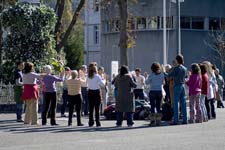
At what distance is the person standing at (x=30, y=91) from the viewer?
22250 millimetres

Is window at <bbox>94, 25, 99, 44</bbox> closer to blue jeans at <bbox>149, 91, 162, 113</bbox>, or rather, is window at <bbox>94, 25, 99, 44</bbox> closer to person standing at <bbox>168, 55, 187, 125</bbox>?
person standing at <bbox>168, 55, 187, 125</bbox>

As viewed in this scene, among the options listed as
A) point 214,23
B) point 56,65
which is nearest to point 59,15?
point 56,65

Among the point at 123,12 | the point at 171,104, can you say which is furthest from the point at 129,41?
the point at 171,104

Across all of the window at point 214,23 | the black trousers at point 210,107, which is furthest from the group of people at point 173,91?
the window at point 214,23

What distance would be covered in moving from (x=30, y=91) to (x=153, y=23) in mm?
35684

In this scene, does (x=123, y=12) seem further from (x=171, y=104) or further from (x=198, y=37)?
(x=198, y=37)

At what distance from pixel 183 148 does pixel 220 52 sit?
4123 centimetres

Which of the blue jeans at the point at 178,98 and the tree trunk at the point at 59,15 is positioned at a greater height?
the tree trunk at the point at 59,15

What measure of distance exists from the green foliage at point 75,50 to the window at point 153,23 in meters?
10.8

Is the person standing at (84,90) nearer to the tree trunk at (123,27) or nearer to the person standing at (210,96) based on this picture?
the person standing at (210,96)

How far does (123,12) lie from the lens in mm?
37000

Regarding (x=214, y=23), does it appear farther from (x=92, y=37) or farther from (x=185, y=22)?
(x=92, y=37)

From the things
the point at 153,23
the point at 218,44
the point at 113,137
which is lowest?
the point at 113,137

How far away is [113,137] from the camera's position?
18.3 m
